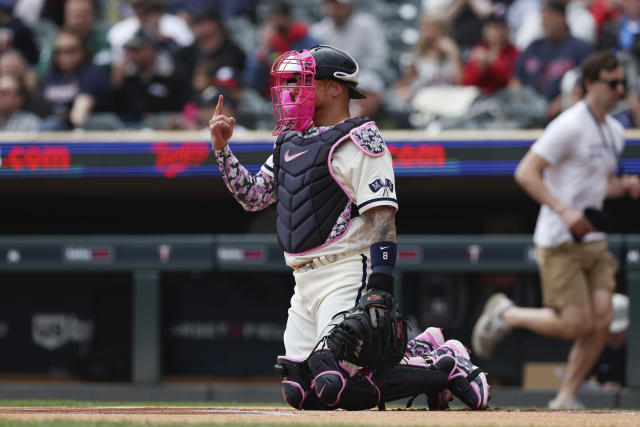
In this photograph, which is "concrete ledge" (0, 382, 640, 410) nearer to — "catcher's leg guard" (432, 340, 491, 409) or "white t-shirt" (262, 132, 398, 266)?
"catcher's leg guard" (432, 340, 491, 409)

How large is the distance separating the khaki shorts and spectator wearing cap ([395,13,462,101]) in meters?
3.40

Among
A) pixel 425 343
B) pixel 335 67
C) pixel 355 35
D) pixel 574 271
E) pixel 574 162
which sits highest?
pixel 355 35

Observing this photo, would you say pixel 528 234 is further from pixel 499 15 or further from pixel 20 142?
pixel 20 142

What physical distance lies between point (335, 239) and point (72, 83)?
5592 mm

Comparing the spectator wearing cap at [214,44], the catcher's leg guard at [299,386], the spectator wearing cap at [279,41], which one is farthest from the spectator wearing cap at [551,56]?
the catcher's leg guard at [299,386]

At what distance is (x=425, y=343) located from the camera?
4480 mm

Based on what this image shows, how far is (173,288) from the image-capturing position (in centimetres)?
826

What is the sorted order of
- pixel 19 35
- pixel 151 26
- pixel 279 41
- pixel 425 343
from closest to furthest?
pixel 425 343
pixel 279 41
pixel 151 26
pixel 19 35

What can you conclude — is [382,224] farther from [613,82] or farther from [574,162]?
[613,82]

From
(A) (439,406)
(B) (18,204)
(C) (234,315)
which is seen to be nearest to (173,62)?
(B) (18,204)

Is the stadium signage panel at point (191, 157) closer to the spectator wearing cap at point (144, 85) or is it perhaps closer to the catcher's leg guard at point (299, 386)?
the spectator wearing cap at point (144, 85)

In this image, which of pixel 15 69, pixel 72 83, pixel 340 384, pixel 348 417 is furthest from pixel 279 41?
pixel 348 417

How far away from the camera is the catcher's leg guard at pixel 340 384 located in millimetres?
4027

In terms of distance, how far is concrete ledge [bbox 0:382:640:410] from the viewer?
23.2 ft
